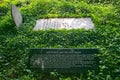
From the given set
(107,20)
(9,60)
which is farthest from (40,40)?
(107,20)

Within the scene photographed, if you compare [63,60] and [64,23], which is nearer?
[63,60]

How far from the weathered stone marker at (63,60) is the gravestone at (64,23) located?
2004 millimetres

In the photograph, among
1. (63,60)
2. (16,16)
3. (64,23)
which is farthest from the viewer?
(64,23)

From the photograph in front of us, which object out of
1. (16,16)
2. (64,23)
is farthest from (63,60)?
(16,16)

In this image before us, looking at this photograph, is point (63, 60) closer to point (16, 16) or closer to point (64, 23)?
point (64, 23)

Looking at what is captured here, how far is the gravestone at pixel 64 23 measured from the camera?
770 centimetres

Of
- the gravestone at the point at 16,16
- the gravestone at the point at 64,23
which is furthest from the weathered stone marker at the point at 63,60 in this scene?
the gravestone at the point at 16,16

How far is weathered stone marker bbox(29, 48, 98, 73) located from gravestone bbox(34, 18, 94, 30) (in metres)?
2.00

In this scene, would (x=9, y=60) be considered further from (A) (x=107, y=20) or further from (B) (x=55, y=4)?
(B) (x=55, y=4)

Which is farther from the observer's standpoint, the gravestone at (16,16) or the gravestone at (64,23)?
the gravestone at (64,23)

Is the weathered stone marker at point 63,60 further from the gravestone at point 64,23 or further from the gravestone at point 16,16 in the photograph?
the gravestone at point 16,16

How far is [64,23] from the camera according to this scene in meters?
8.02

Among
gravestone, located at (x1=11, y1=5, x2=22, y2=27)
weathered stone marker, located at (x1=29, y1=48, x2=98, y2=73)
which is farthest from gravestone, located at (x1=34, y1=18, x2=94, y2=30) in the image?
weathered stone marker, located at (x1=29, y1=48, x2=98, y2=73)

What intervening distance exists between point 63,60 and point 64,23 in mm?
2608
